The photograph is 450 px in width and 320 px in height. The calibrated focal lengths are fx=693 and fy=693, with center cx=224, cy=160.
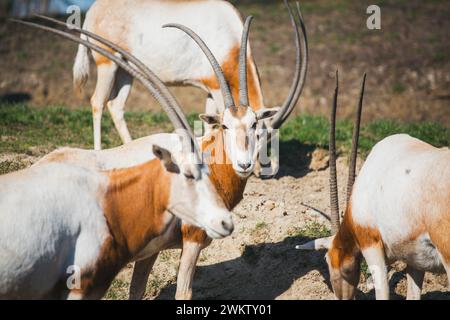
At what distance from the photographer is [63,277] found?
200 inches

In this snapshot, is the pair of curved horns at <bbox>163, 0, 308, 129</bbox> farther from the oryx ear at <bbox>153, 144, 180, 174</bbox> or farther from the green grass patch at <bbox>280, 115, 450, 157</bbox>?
the green grass patch at <bbox>280, 115, 450, 157</bbox>

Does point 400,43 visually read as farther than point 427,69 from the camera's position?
Yes

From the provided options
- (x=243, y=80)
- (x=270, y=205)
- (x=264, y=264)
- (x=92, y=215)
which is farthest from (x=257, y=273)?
(x=92, y=215)

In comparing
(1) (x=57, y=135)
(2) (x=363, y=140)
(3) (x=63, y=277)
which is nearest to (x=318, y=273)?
(3) (x=63, y=277)

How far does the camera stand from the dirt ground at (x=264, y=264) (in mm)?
7133

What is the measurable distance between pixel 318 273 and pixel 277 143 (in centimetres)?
354

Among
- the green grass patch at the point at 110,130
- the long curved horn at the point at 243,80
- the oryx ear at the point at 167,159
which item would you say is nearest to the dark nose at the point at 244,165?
the long curved horn at the point at 243,80

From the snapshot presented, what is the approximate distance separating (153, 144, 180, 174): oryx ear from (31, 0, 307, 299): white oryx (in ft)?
0.85

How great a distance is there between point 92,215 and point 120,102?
16.5 ft

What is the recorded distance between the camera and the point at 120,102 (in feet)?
33.0

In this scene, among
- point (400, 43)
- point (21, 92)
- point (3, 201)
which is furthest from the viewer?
point (400, 43)

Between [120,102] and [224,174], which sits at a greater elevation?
[120,102]

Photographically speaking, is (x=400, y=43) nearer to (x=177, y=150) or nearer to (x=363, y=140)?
(x=363, y=140)

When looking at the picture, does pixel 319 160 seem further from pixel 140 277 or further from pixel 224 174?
pixel 140 277
